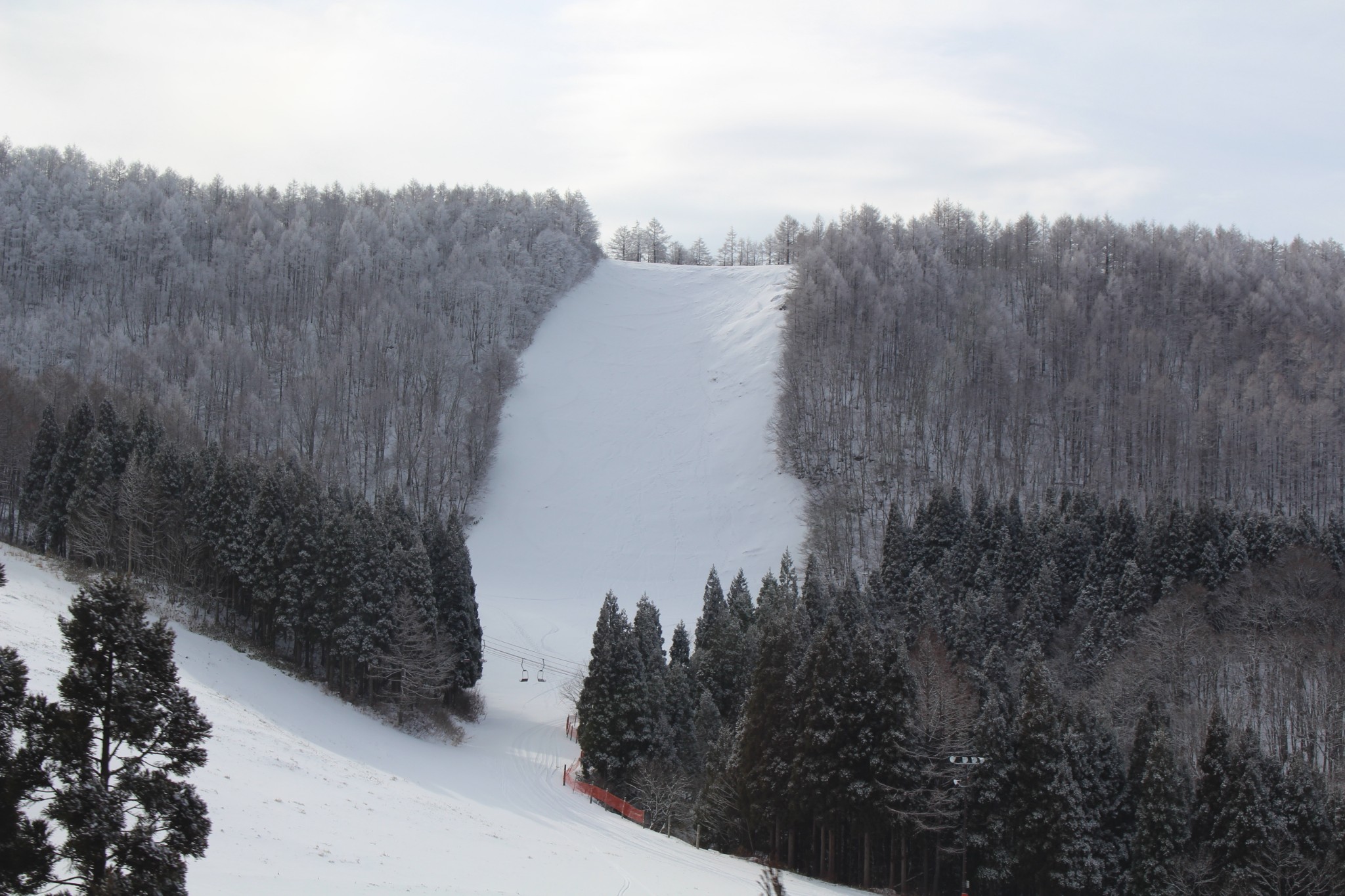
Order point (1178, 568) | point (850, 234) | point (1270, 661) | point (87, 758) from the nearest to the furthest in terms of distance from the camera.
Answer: point (87, 758) → point (1270, 661) → point (1178, 568) → point (850, 234)

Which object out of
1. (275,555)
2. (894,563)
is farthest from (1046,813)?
(275,555)

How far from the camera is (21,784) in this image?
37.0 ft

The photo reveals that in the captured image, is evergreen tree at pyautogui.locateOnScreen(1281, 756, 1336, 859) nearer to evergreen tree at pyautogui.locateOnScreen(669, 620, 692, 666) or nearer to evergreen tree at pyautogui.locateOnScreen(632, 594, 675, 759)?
evergreen tree at pyautogui.locateOnScreen(632, 594, 675, 759)

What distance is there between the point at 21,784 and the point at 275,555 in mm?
35422

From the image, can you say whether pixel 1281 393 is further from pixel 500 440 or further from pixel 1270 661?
pixel 500 440

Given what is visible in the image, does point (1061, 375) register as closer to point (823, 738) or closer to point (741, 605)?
point (741, 605)

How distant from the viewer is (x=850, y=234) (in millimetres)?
107250

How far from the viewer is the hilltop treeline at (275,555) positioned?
43.0 m

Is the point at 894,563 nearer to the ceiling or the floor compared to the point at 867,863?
nearer to the ceiling

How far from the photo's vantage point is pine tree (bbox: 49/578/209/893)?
11.4 metres

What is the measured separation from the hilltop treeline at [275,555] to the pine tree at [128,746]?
98.0ft

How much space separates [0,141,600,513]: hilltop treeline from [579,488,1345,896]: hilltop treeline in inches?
1429

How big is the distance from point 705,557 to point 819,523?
30.4 feet

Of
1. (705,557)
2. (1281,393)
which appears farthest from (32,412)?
(1281,393)
